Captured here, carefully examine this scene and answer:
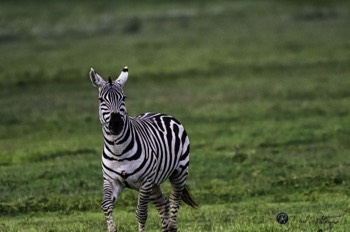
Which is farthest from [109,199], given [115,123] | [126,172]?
[115,123]

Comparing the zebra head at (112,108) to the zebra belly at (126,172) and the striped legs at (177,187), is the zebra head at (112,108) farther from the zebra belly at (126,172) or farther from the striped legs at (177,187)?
the striped legs at (177,187)

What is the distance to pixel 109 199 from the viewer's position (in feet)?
37.1

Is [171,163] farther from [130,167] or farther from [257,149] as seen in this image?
[257,149]

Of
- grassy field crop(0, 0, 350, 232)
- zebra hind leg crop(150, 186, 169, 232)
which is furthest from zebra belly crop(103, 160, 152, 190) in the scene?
grassy field crop(0, 0, 350, 232)

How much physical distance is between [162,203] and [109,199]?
1.29 meters

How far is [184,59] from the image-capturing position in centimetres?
3800

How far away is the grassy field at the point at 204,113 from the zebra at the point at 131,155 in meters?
1.01

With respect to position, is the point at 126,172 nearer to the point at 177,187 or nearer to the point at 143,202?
the point at 143,202

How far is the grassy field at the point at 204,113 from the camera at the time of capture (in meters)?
15.2

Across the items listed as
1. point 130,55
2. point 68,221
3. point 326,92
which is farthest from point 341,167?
point 130,55

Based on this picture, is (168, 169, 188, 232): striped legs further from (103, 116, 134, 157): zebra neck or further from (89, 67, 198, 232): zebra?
(103, 116, 134, 157): zebra neck

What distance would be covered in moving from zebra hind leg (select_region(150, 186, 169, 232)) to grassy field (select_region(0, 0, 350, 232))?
14.8 inches

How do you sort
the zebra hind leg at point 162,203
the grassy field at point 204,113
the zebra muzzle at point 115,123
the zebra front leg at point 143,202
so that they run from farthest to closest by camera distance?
the grassy field at point 204,113
the zebra hind leg at point 162,203
the zebra front leg at point 143,202
the zebra muzzle at point 115,123


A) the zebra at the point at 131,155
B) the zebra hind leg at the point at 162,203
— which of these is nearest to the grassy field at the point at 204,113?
the zebra hind leg at the point at 162,203
